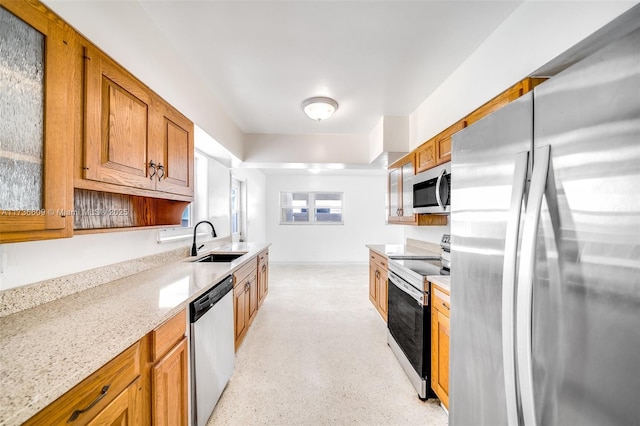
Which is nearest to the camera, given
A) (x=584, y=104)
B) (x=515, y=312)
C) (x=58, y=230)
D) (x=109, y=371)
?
(x=584, y=104)

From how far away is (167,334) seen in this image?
1.17 meters

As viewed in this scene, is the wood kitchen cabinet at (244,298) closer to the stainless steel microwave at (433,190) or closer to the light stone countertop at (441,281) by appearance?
the light stone countertop at (441,281)

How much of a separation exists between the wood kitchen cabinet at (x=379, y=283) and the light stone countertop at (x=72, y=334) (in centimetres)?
191

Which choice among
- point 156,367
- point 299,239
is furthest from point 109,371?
point 299,239

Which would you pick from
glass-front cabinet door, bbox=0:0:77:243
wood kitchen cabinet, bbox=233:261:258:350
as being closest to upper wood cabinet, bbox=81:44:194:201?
glass-front cabinet door, bbox=0:0:77:243

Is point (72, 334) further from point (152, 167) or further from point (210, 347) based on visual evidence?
point (152, 167)

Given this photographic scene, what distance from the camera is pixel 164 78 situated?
5.75ft

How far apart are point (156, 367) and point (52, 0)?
1569mm

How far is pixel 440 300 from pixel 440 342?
0.92ft

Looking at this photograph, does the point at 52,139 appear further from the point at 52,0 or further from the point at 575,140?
the point at 575,140

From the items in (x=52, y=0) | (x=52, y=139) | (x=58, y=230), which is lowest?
(x=58, y=230)

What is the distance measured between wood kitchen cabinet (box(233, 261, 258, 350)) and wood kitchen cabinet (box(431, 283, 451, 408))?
5.35 feet

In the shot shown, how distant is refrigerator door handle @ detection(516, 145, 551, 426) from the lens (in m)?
0.66

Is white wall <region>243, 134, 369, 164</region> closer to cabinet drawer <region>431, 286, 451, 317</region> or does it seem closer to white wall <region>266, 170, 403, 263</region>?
cabinet drawer <region>431, 286, 451, 317</region>
